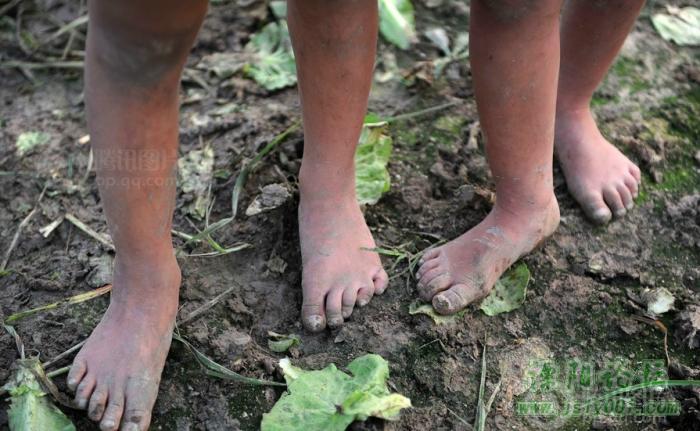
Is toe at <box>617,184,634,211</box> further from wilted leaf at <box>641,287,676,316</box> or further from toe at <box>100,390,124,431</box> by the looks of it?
toe at <box>100,390,124,431</box>

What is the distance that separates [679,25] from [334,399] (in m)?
2.03

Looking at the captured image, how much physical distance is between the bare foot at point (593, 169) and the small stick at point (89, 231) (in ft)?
4.25

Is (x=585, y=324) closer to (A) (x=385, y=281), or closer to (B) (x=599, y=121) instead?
(A) (x=385, y=281)

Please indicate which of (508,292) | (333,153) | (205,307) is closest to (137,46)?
(333,153)

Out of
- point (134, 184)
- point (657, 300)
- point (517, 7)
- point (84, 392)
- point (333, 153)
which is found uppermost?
point (517, 7)

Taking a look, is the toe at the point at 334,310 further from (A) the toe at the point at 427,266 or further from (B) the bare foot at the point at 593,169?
(B) the bare foot at the point at 593,169

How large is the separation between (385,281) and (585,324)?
50 cm

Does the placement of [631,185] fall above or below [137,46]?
below

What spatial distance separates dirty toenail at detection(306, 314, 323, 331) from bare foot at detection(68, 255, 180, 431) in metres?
0.33

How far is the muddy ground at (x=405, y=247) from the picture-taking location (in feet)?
5.49

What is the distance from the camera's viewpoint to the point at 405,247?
6.45ft

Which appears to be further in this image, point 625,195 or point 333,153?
point 625,195

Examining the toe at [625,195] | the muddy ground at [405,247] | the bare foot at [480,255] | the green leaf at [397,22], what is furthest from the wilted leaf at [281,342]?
the green leaf at [397,22]

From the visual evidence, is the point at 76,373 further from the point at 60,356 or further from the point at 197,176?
the point at 197,176
